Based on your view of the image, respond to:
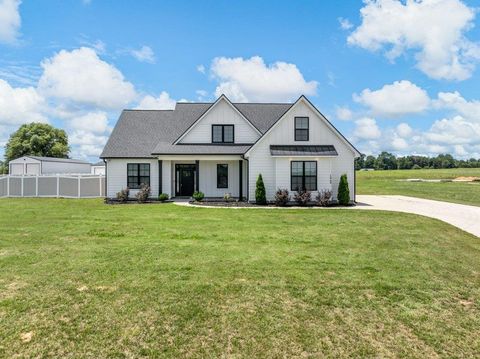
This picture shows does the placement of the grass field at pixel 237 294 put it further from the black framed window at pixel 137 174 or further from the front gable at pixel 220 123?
the front gable at pixel 220 123

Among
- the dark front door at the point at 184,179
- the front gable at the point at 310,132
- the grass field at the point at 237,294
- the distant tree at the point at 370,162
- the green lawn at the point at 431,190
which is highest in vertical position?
the distant tree at the point at 370,162

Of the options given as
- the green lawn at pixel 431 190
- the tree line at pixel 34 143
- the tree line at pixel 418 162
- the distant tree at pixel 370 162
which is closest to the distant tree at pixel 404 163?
the tree line at pixel 418 162

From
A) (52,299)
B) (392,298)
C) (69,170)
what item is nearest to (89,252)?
(52,299)

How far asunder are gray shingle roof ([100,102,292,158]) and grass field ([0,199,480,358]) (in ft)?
38.5

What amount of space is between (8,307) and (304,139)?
1687 cm

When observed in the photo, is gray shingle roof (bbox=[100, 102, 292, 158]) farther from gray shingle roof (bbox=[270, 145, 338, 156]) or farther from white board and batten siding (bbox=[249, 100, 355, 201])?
gray shingle roof (bbox=[270, 145, 338, 156])

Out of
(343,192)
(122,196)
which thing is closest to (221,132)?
(122,196)

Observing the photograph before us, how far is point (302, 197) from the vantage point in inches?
714

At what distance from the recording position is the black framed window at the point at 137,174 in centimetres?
2150

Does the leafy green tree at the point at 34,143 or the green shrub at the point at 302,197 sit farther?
the leafy green tree at the point at 34,143

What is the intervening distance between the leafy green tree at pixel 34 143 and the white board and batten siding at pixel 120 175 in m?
50.8

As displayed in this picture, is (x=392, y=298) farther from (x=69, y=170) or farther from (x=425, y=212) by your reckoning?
(x=69, y=170)

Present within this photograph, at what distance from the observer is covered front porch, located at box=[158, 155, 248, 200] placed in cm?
2123

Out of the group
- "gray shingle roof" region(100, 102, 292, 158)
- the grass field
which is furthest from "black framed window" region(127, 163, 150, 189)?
the grass field
